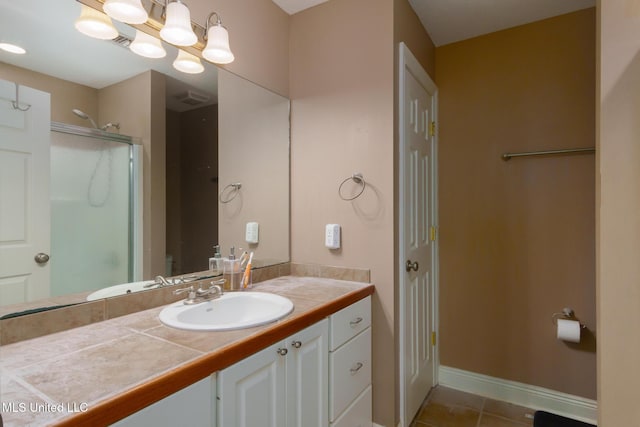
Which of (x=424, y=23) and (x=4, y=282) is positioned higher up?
(x=424, y=23)

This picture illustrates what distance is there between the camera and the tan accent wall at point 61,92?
37.4 inches

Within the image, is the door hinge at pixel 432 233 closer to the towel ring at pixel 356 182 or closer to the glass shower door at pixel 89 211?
the towel ring at pixel 356 182

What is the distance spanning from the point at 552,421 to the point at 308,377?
4.96 feet

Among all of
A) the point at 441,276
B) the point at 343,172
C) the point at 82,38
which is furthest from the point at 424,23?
the point at 82,38

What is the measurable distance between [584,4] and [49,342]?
2908 millimetres

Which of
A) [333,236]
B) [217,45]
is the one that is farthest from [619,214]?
[217,45]

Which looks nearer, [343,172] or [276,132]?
[343,172]

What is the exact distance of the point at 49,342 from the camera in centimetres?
91

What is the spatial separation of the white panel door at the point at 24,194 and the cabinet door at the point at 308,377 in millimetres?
809

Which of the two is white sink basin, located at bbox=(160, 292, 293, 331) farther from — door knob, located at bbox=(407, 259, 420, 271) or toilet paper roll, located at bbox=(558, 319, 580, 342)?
toilet paper roll, located at bbox=(558, 319, 580, 342)

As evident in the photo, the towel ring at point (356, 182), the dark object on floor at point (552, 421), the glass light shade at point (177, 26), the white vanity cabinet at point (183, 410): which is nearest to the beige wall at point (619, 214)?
the dark object on floor at point (552, 421)

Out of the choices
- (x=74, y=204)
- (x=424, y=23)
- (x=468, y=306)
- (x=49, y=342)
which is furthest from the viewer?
(x=468, y=306)

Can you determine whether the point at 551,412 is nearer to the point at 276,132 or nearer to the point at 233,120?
the point at 276,132

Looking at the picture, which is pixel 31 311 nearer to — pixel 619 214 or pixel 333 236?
pixel 333 236
